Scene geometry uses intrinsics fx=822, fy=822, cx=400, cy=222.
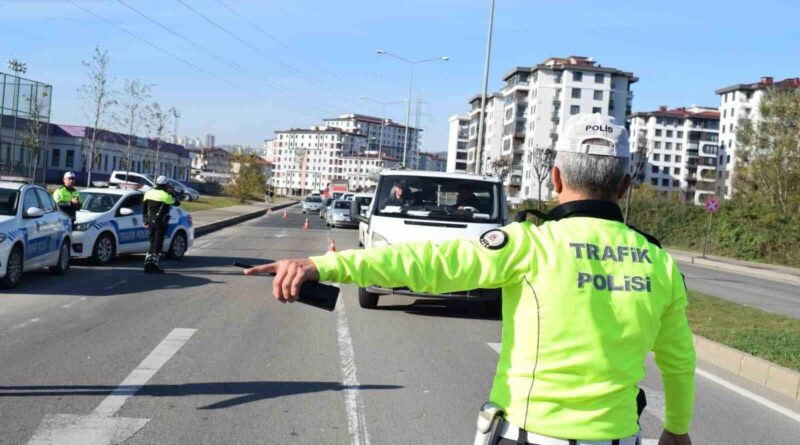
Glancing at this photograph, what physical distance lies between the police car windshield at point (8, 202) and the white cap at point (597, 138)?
1215 cm

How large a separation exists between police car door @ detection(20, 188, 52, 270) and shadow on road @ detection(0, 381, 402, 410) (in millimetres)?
7060

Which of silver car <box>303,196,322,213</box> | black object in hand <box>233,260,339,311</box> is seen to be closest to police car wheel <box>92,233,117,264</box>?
black object in hand <box>233,260,339,311</box>

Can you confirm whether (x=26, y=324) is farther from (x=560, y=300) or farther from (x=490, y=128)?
(x=490, y=128)

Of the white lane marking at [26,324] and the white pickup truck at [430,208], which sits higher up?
the white pickup truck at [430,208]

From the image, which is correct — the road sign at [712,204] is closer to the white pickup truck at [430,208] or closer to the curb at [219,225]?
the curb at [219,225]

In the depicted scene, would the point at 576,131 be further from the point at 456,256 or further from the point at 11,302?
the point at 11,302

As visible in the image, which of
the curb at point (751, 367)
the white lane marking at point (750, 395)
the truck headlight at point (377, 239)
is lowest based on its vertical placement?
the white lane marking at point (750, 395)

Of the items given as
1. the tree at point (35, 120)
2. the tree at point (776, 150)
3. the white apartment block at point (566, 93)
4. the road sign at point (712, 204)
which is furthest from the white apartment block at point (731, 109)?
the tree at point (35, 120)

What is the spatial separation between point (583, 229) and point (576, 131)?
37 cm

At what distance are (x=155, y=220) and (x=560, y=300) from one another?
536 inches

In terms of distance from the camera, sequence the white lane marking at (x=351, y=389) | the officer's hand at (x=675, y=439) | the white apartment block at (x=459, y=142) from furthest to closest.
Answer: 1. the white apartment block at (x=459, y=142)
2. the white lane marking at (x=351, y=389)
3. the officer's hand at (x=675, y=439)

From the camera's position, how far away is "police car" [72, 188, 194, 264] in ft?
52.7

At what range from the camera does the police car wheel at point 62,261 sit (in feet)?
47.4

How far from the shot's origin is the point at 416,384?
7336 mm
